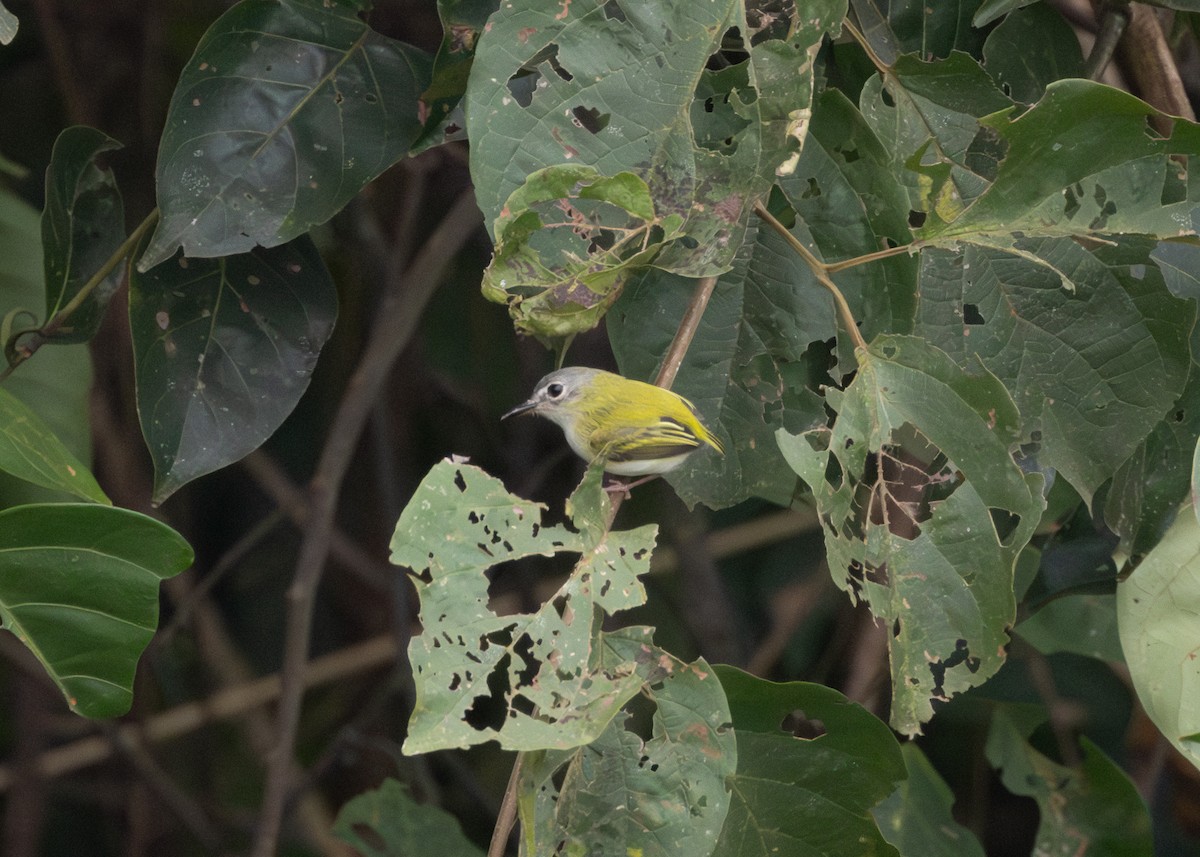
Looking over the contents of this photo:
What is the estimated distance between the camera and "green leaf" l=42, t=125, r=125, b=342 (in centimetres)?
127

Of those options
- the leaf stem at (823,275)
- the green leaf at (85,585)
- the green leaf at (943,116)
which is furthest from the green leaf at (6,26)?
the green leaf at (943,116)

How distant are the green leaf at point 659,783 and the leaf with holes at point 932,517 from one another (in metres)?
0.15

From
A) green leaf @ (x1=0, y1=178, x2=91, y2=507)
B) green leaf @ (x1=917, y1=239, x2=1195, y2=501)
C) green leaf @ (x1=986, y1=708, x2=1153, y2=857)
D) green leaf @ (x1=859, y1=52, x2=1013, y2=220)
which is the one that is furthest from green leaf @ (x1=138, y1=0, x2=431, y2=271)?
green leaf @ (x1=986, y1=708, x2=1153, y2=857)

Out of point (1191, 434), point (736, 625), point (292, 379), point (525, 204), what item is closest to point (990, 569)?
point (1191, 434)

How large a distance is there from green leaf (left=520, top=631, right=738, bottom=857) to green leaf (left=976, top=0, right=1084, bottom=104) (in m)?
0.71

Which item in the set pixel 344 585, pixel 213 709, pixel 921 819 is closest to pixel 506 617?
A: pixel 921 819

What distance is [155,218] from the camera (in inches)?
46.2

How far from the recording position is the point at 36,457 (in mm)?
1009

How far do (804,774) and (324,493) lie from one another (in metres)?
0.98

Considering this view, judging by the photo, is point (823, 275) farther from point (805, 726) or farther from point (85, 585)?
point (85, 585)

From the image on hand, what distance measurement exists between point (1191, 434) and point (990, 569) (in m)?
0.37

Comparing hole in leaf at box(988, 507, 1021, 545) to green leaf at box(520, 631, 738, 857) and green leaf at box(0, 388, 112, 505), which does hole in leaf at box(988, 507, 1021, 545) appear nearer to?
green leaf at box(520, 631, 738, 857)

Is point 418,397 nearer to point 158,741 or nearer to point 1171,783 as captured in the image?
point 158,741

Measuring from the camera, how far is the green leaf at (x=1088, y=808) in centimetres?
153
